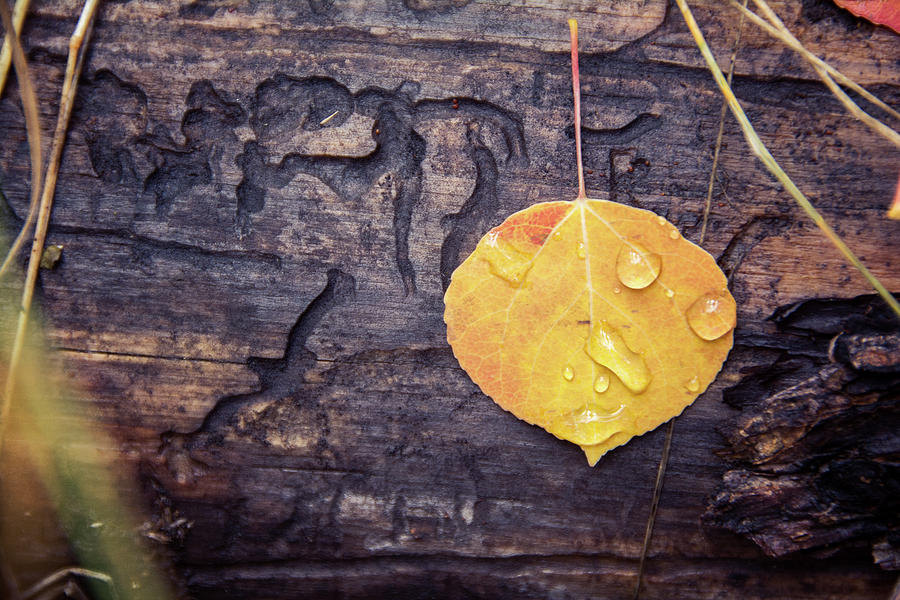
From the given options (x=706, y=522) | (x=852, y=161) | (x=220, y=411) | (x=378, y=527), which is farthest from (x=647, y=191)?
(x=220, y=411)

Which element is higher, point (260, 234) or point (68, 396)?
point (260, 234)

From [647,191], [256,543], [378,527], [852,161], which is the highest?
[852,161]

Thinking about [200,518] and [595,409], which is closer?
[595,409]

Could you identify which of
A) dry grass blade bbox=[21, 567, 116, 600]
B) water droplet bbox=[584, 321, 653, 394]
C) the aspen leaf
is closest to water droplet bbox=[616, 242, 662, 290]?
the aspen leaf

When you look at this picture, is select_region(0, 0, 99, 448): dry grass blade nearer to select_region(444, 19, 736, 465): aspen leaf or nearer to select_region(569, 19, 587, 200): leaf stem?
select_region(444, 19, 736, 465): aspen leaf

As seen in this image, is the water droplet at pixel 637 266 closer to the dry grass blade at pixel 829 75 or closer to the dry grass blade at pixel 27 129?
the dry grass blade at pixel 829 75

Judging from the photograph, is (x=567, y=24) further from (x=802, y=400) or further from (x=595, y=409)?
(x=802, y=400)

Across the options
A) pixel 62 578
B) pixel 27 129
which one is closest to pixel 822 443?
pixel 62 578
